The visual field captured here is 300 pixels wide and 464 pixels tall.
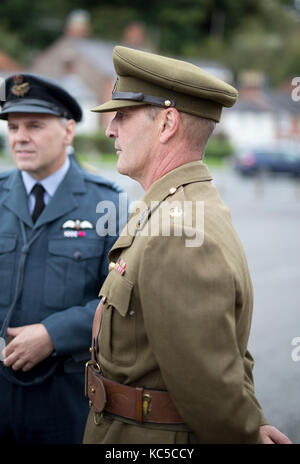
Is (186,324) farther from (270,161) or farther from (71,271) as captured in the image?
(270,161)

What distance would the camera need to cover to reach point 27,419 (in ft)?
8.87

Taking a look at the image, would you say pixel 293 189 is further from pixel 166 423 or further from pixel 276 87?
pixel 276 87

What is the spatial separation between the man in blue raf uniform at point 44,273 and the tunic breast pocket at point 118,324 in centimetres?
72

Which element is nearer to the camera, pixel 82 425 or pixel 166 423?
pixel 166 423

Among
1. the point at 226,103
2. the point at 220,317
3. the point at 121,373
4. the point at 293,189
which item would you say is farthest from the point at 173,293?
the point at 293,189

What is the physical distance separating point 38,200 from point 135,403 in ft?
4.63

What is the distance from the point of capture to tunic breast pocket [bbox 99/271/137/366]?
1.92m

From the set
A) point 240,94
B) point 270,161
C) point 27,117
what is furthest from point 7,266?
point 240,94

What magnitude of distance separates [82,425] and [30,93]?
1762 millimetres

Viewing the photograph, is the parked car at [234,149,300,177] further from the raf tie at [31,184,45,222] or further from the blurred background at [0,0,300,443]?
the raf tie at [31,184,45,222]

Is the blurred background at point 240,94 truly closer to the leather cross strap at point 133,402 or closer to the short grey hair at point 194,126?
the leather cross strap at point 133,402

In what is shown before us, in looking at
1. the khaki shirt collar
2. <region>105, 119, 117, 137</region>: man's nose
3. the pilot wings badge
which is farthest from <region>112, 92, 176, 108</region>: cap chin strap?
the pilot wings badge

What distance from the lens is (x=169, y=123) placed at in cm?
200

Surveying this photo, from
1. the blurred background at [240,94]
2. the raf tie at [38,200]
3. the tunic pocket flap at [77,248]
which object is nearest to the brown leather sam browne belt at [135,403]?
the tunic pocket flap at [77,248]
